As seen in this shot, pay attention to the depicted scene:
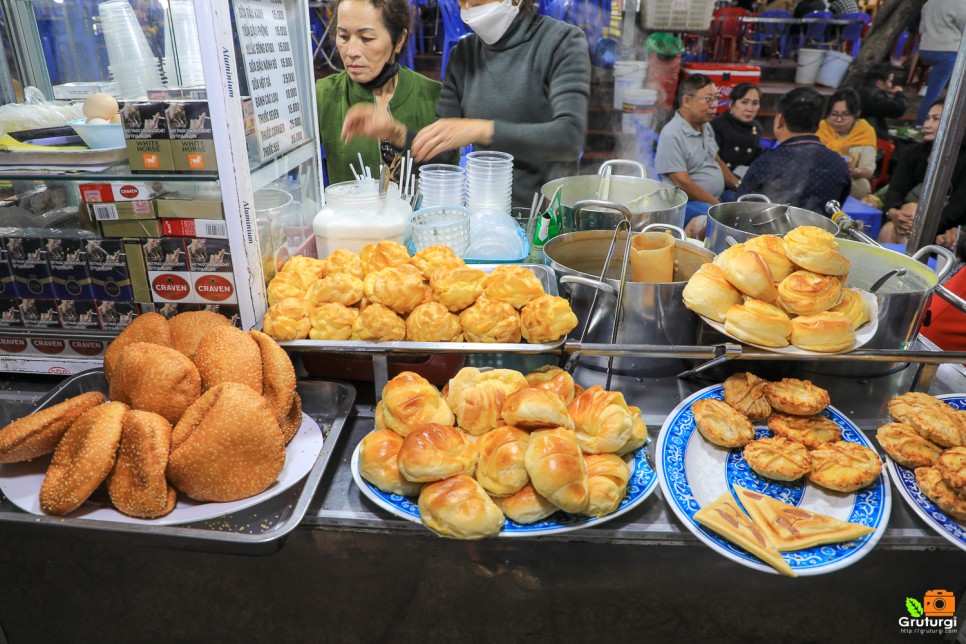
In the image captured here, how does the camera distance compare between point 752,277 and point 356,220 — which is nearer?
point 752,277

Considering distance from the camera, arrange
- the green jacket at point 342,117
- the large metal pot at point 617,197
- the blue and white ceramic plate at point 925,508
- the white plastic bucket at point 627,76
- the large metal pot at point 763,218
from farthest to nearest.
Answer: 1. the white plastic bucket at point 627,76
2. the green jacket at point 342,117
3. the large metal pot at point 763,218
4. the large metal pot at point 617,197
5. the blue and white ceramic plate at point 925,508

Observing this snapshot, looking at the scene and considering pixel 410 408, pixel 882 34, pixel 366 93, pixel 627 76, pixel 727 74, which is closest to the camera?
pixel 410 408

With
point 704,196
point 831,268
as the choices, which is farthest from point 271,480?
point 704,196

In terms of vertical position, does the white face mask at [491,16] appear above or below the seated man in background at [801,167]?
above

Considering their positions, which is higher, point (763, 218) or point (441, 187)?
point (441, 187)

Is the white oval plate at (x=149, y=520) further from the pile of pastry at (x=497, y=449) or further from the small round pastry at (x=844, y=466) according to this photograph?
the small round pastry at (x=844, y=466)

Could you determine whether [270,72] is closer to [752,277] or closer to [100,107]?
[100,107]

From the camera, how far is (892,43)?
5.03 meters

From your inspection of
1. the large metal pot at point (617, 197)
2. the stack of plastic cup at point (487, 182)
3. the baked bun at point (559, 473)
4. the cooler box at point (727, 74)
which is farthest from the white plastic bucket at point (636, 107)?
the baked bun at point (559, 473)

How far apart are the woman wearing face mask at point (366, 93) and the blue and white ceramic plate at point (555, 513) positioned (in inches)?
89.3

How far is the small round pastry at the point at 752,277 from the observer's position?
5.24ft

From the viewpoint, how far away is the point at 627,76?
4.80 meters

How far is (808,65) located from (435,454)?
6.00 m

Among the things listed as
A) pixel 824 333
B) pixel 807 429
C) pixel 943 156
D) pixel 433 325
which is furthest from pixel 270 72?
pixel 943 156
